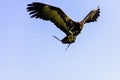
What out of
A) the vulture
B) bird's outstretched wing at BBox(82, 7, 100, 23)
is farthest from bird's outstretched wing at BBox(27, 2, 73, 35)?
bird's outstretched wing at BBox(82, 7, 100, 23)

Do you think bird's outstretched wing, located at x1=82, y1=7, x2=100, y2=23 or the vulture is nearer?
the vulture

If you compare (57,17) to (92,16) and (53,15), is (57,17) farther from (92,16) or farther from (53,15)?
(92,16)

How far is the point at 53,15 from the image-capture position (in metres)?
23.3

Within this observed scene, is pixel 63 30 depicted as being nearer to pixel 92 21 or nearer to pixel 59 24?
pixel 59 24

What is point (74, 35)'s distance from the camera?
22781mm

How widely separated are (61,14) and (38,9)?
1117 mm

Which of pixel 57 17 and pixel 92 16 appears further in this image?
pixel 92 16

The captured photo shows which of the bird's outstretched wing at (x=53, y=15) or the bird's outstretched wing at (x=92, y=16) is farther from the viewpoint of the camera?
the bird's outstretched wing at (x=92, y=16)

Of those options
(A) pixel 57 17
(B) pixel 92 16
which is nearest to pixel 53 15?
(A) pixel 57 17

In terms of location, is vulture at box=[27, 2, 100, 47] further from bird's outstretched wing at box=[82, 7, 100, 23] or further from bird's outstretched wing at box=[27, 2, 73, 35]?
bird's outstretched wing at box=[82, 7, 100, 23]

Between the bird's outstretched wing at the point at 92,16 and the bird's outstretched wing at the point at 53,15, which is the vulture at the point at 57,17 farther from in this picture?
the bird's outstretched wing at the point at 92,16

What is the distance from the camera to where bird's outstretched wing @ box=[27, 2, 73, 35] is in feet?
75.7

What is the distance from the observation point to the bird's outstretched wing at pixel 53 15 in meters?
23.1

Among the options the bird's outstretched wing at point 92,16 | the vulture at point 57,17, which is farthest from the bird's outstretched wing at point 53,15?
the bird's outstretched wing at point 92,16
